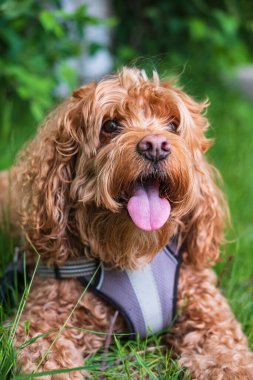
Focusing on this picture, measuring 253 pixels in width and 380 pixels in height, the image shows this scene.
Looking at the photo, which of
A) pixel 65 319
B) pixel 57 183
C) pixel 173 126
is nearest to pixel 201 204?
pixel 173 126

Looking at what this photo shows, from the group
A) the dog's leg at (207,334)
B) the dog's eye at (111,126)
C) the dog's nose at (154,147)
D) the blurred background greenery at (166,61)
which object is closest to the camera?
the dog's nose at (154,147)

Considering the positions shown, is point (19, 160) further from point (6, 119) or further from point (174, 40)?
point (174, 40)

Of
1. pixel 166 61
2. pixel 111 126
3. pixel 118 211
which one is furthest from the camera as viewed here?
pixel 166 61

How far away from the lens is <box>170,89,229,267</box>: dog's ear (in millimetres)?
2678

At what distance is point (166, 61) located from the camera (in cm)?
579

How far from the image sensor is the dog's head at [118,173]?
2396 millimetres

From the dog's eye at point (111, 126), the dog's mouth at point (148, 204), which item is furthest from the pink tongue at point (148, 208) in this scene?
the dog's eye at point (111, 126)

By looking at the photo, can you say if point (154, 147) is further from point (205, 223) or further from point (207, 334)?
point (207, 334)

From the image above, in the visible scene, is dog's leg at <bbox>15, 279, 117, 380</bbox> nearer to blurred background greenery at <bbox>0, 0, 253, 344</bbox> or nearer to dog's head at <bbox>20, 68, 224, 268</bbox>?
dog's head at <bbox>20, 68, 224, 268</bbox>

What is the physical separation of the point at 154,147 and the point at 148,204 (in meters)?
0.24

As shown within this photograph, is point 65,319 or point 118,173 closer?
point 118,173

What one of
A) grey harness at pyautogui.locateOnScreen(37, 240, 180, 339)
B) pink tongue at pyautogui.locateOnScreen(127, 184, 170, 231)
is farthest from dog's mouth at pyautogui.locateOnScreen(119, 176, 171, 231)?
grey harness at pyautogui.locateOnScreen(37, 240, 180, 339)

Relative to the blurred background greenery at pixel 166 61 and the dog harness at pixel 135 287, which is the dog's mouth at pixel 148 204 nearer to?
the dog harness at pixel 135 287

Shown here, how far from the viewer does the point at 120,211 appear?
2.47m
